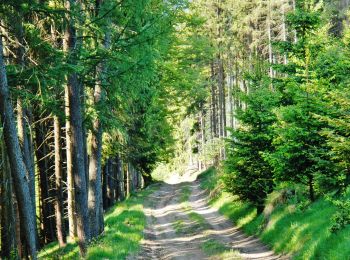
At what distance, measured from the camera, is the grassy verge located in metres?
9.63

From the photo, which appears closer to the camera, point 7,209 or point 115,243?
point 115,243

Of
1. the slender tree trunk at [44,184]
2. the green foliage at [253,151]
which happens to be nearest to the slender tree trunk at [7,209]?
the slender tree trunk at [44,184]

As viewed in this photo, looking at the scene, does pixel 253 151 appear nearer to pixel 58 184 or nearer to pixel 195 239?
pixel 195 239

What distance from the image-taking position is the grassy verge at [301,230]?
31.6ft

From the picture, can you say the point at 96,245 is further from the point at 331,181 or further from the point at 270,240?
the point at 331,181

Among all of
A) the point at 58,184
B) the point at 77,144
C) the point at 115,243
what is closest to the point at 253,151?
the point at 115,243

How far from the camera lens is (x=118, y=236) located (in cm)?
1534

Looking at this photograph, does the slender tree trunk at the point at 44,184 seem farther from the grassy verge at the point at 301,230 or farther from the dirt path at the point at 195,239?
the grassy verge at the point at 301,230

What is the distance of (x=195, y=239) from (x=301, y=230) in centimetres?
493

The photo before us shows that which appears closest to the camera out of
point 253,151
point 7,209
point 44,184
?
point 7,209

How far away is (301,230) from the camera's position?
1227cm

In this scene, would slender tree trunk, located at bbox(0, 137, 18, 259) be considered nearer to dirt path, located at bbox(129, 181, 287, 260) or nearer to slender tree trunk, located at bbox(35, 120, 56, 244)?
slender tree trunk, located at bbox(35, 120, 56, 244)

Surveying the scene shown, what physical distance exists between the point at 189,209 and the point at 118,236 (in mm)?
10886

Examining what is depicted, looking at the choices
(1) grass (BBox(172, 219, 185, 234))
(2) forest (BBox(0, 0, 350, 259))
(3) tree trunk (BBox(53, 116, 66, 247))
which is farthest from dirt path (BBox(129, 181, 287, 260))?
(3) tree trunk (BBox(53, 116, 66, 247))
